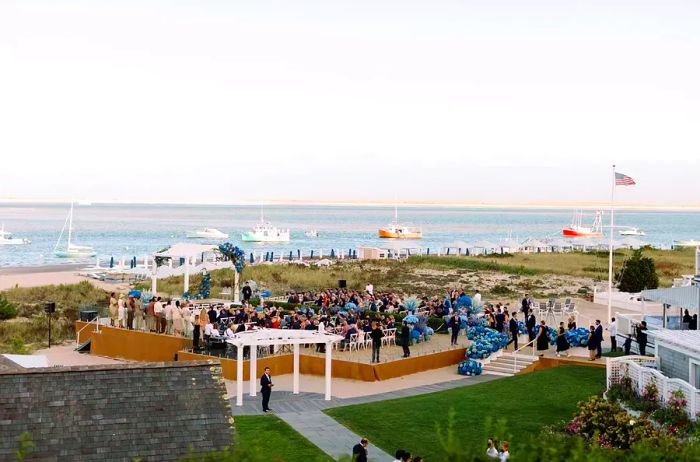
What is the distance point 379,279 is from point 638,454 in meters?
47.9

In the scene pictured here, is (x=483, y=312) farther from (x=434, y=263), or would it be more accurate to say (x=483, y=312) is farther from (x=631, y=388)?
(x=434, y=263)

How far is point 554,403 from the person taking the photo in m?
20.9

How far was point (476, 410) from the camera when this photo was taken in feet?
67.1

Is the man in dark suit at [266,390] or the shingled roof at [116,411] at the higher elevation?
the shingled roof at [116,411]

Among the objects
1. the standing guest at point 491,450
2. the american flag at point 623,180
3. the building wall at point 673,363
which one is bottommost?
the standing guest at point 491,450

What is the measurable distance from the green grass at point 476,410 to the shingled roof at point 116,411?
22.3ft

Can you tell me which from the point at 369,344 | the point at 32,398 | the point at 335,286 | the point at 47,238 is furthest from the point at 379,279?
the point at 47,238

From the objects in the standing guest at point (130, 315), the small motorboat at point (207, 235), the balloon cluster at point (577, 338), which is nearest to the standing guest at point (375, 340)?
the balloon cluster at point (577, 338)

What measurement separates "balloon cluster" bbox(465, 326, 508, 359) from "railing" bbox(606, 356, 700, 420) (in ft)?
21.1

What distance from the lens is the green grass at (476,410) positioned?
60.1ft

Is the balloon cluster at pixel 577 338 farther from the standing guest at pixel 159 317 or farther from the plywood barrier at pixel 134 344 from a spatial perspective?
the standing guest at pixel 159 317

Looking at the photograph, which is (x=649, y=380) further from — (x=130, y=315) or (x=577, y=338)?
(x=130, y=315)

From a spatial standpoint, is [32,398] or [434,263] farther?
[434,263]

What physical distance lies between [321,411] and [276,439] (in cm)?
279
